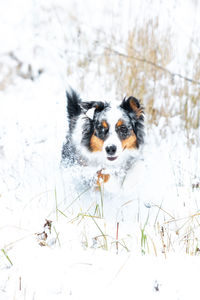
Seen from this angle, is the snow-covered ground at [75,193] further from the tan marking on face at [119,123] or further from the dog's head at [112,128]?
the tan marking on face at [119,123]

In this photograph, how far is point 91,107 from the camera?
338cm

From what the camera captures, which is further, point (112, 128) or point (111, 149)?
point (112, 128)

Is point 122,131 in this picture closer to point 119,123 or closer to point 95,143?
point 119,123

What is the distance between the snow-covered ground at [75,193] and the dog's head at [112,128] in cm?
37

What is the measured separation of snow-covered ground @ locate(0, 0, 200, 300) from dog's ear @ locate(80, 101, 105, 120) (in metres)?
0.73

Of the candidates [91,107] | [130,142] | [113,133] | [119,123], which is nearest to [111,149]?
[113,133]

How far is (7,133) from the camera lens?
4.71 m

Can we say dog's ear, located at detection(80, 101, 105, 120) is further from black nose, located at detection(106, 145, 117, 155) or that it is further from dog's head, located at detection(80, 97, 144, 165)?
black nose, located at detection(106, 145, 117, 155)

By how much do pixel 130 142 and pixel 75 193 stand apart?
75 centimetres

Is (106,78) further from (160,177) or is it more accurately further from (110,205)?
(110,205)

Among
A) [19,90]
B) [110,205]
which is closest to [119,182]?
[110,205]

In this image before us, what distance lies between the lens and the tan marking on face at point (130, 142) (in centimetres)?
327

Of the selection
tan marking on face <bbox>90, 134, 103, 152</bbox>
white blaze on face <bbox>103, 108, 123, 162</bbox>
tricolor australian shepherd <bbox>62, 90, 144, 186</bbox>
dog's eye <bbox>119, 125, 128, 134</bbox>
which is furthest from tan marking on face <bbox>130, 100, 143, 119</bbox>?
tan marking on face <bbox>90, 134, 103, 152</bbox>

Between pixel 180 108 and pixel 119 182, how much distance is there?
175 centimetres
